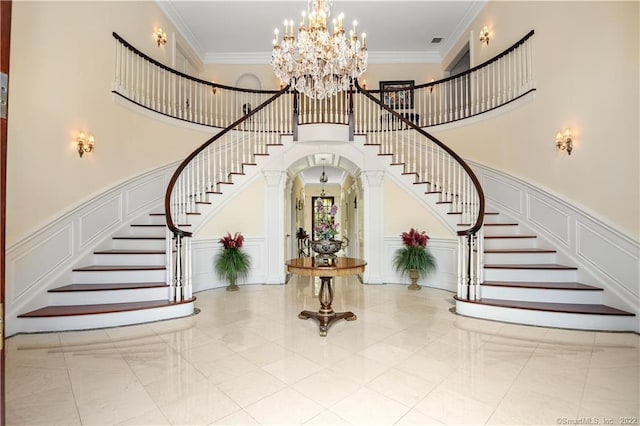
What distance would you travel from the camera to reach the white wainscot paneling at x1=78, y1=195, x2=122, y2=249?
4320 millimetres

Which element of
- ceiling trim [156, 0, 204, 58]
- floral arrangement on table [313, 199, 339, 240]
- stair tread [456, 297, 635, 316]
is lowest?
stair tread [456, 297, 635, 316]

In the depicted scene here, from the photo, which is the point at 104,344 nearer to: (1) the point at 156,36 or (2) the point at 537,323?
(2) the point at 537,323

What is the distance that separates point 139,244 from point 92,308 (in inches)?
54.3

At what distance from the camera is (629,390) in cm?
229

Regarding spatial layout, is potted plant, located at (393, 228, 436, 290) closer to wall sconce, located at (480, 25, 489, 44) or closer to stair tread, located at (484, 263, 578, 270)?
stair tread, located at (484, 263, 578, 270)

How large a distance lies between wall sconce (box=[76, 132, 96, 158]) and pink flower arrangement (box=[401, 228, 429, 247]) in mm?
4976

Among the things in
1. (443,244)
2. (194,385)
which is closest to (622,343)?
(443,244)

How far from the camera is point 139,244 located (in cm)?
490

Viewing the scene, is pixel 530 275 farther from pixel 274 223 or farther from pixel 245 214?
pixel 245 214

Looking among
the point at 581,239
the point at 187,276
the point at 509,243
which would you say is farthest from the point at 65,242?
the point at 581,239

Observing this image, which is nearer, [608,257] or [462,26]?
[608,257]

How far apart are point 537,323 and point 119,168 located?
20.0 ft

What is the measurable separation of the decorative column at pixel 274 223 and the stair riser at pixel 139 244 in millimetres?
1845

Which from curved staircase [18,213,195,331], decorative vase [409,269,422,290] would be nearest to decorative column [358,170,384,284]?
decorative vase [409,269,422,290]
